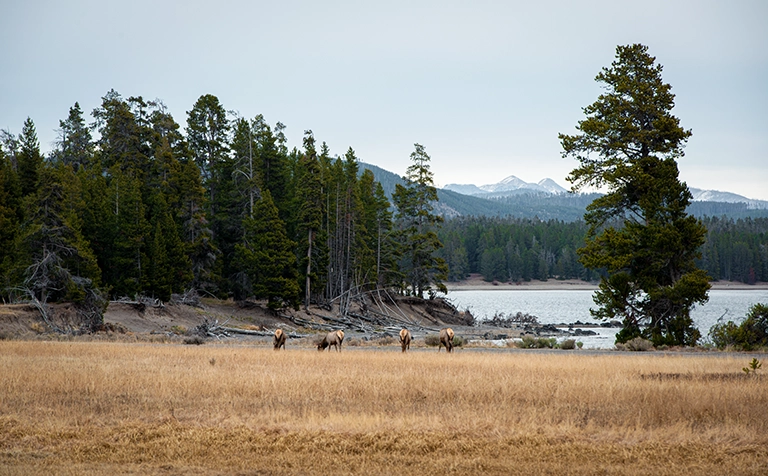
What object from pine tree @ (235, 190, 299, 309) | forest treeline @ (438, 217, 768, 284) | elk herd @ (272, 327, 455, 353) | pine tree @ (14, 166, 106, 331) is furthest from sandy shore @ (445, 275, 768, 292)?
elk herd @ (272, 327, 455, 353)

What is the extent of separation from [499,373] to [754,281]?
17196cm

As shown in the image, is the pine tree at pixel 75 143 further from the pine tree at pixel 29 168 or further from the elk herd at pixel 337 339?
the elk herd at pixel 337 339

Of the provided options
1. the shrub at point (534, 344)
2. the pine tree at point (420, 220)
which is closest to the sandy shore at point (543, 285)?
the pine tree at point (420, 220)

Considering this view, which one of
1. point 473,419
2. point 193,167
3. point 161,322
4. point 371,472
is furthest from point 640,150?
point 193,167

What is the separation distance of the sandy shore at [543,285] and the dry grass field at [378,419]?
5784 inches

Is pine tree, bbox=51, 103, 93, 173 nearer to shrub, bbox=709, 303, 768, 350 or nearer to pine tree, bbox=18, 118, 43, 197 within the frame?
pine tree, bbox=18, 118, 43, 197

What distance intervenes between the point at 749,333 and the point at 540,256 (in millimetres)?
150210

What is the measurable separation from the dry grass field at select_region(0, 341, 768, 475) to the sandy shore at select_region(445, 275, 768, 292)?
147m

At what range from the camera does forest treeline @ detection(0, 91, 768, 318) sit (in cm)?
4019

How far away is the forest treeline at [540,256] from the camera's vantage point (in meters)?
163

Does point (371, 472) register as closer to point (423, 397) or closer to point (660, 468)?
point (660, 468)

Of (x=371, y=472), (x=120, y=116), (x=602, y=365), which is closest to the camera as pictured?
(x=371, y=472)

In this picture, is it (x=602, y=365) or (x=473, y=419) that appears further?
(x=602, y=365)

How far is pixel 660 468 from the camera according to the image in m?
9.19
